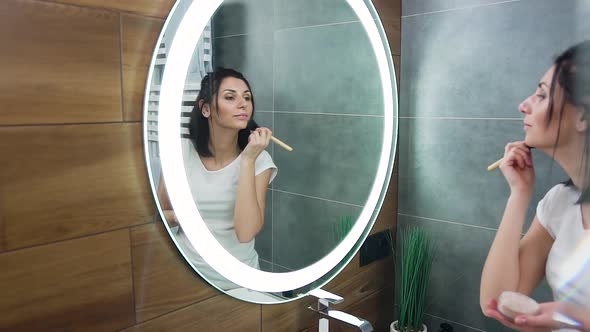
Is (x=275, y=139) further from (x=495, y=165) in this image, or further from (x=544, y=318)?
(x=544, y=318)

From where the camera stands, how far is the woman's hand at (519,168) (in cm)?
103

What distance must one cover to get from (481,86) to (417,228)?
1.26 feet

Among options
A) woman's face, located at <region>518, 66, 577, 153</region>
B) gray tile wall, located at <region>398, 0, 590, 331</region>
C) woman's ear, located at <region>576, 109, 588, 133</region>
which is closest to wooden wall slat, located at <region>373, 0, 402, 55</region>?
gray tile wall, located at <region>398, 0, 590, 331</region>

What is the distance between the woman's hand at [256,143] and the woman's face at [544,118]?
21.5 inches

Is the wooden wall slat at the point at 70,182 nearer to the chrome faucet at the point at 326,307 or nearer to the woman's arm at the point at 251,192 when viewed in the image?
the woman's arm at the point at 251,192

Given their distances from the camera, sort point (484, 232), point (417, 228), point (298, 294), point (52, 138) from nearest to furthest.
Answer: point (52, 138), point (298, 294), point (484, 232), point (417, 228)

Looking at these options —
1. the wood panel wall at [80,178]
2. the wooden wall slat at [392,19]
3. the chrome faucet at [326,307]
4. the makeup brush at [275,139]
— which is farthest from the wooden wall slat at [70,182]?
the wooden wall slat at [392,19]

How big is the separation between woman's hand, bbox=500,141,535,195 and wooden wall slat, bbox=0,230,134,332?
802mm

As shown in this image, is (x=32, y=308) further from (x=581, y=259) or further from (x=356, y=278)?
(x=581, y=259)

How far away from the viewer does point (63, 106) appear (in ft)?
2.09

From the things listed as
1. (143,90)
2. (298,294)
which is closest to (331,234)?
(298,294)

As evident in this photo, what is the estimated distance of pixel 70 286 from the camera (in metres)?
0.67

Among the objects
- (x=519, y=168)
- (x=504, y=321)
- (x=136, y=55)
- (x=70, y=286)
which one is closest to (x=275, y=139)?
(x=136, y=55)

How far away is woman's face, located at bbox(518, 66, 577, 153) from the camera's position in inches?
36.2
